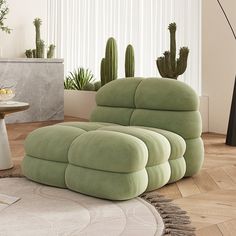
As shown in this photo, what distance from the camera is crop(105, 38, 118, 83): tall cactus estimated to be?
5207mm

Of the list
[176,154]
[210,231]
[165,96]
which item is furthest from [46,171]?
[210,231]

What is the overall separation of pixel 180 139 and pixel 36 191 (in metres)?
0.95

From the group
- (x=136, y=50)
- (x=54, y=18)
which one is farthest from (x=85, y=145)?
(x=54, y=18)

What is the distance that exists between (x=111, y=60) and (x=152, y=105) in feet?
7.40

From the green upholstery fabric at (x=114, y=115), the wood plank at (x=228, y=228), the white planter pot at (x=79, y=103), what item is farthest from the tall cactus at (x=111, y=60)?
the wood plank at (x=228, y=228)

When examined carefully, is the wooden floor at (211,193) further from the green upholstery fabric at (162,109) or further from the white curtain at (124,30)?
the white curtain at (124,30)

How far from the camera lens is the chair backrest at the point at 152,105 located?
118 inches

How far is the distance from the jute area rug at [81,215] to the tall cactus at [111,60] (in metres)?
2.74

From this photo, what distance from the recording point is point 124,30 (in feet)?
20.4

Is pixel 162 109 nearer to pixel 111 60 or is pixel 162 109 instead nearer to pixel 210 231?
pixel 210 231

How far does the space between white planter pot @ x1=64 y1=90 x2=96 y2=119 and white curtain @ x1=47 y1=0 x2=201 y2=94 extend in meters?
0.56

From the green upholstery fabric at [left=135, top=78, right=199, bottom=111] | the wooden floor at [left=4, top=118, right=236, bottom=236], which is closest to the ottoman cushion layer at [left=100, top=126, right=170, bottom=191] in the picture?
the wooden floor at [left=4, top=118, right=236, bottom=236]

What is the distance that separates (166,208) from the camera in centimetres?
234

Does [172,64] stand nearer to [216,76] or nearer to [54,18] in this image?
[216,76]
